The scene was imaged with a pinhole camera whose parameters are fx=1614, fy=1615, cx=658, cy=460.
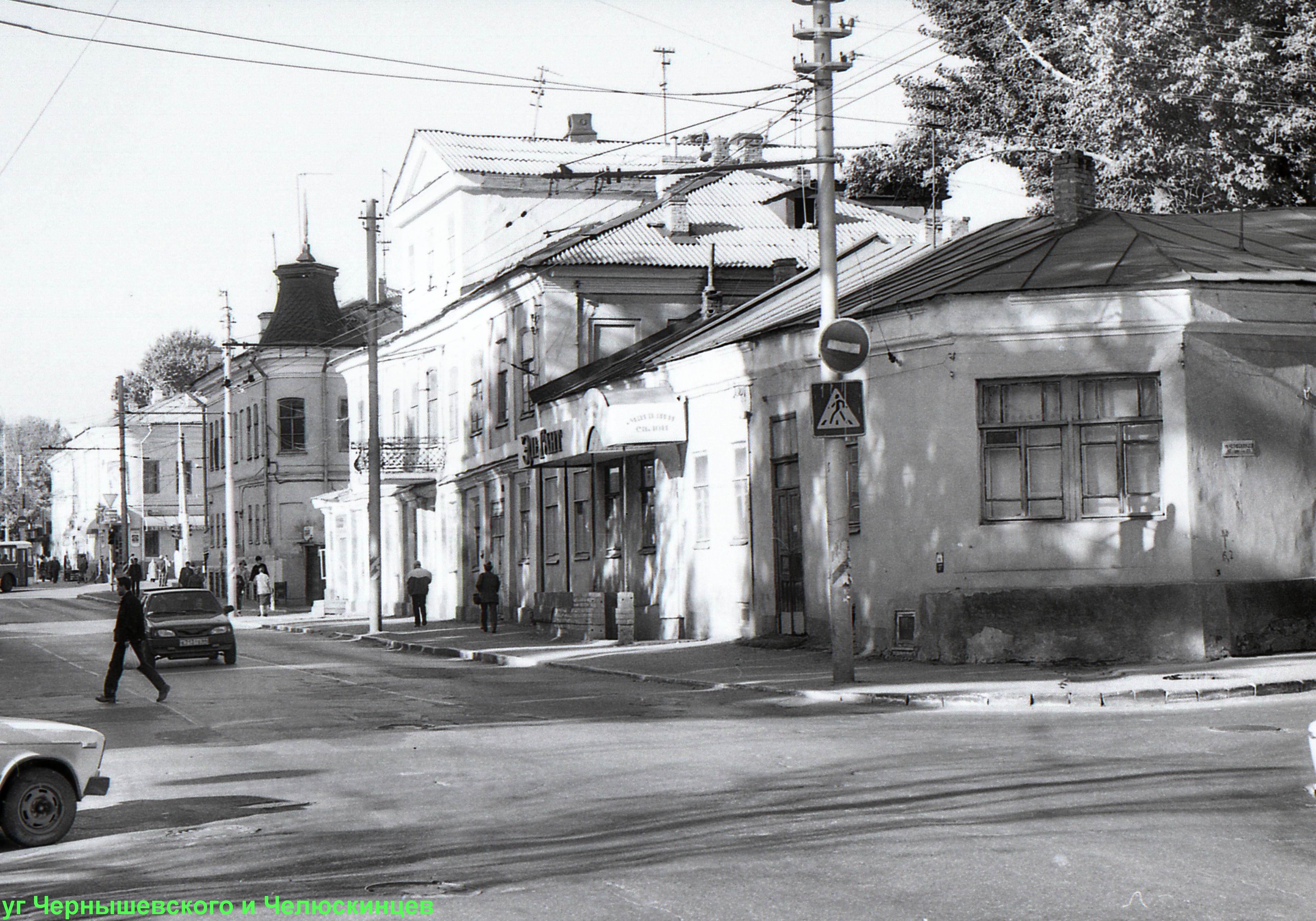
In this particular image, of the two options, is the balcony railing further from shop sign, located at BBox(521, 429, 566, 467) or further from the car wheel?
the car wheel

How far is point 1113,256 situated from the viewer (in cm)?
2323

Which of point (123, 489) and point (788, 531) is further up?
point (123, 489)

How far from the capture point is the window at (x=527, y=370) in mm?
39062

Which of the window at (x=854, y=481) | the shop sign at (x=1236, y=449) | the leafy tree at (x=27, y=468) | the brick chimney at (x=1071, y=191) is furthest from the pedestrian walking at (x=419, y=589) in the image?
the leafy tree at (x=27, y=468)

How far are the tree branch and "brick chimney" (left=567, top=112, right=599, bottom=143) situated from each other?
16730mm

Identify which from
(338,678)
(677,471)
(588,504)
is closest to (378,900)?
(338,678)

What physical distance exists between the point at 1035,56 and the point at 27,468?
127 meters

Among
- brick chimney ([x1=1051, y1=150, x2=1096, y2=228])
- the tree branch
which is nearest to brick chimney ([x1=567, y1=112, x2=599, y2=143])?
the tree branch

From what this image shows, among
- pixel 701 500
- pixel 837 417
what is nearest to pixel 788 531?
pixel 701 500

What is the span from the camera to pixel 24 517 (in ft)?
448

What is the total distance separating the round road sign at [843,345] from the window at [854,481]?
200 inches

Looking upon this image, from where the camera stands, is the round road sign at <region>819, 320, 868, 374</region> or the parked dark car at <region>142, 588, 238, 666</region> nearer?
the round road sign at <region>819, 320, 868, 374</region>

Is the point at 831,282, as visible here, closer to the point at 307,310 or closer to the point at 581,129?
the point at 581,129

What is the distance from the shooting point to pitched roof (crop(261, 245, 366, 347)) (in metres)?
69.8
